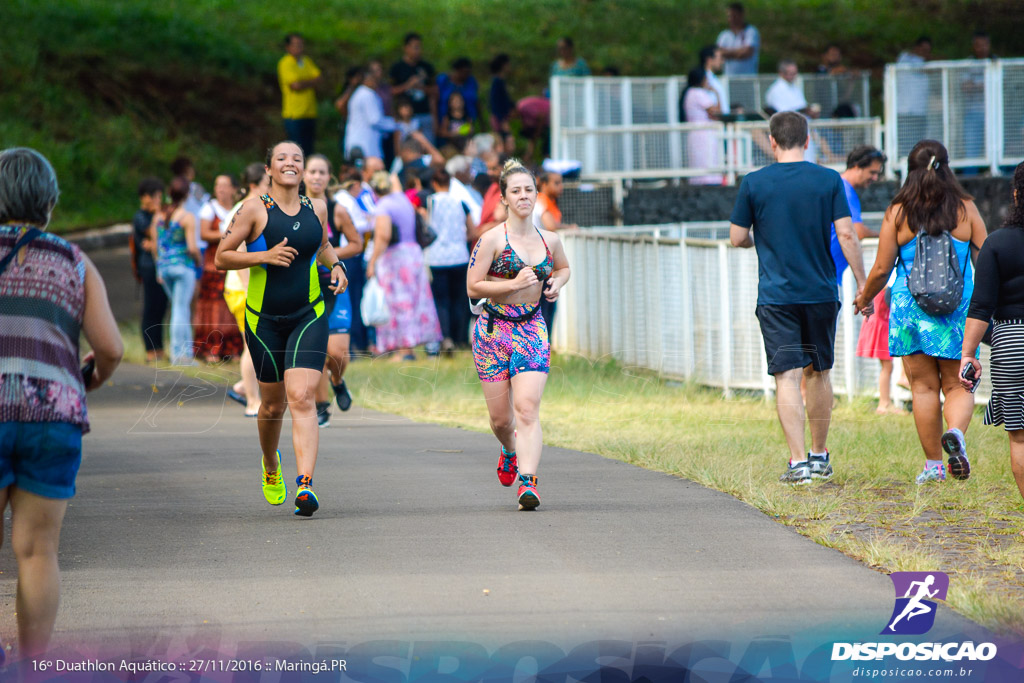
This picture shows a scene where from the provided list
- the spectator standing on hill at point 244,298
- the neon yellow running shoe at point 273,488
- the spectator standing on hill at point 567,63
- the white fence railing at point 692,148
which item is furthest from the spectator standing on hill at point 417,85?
the neon yellow running shoe at point 273,488

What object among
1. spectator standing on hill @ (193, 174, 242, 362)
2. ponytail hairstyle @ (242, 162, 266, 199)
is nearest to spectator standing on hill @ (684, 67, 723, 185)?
spectator standing on hill @ (193, 174, 242, 362)

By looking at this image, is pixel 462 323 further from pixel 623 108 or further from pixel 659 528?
pixel 659 528

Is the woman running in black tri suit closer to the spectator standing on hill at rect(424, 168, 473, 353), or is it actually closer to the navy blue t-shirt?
the navy blue t-shirt

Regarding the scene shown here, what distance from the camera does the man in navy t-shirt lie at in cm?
849

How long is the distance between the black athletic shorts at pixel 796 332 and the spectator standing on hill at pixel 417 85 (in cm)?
1408

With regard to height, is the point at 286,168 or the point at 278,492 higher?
the point at 286,168

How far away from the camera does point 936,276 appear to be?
827cm

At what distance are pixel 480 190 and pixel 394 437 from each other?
19.5ft

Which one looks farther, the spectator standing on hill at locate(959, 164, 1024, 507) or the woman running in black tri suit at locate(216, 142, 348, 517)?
the woman running in black tri suit at locate(216, 142, 348, 517)

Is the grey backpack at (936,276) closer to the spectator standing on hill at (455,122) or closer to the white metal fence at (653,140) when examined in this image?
the white metal fence at (653,140)

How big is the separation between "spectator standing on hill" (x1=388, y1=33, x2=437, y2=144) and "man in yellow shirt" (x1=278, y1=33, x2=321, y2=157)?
134cm

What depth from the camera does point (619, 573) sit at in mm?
6266

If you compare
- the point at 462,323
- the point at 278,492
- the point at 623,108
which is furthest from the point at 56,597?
the point at 623,108

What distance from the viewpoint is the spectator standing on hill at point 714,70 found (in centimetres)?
1931
